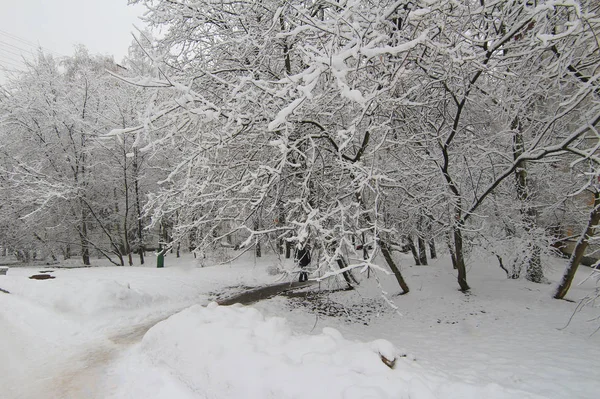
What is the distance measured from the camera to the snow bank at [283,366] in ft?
10.9

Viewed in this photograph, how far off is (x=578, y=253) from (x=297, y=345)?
25.3 feet

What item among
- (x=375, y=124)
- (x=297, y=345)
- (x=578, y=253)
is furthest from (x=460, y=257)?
(x=297, y=345)

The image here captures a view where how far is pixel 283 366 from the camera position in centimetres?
368

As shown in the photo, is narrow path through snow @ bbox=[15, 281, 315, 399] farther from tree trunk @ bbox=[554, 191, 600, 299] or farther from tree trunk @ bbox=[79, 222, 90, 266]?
tree trunk @ bbox=[79, 222, 90, 266]

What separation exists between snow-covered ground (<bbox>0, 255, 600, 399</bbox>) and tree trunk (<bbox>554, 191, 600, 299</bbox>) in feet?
1.41

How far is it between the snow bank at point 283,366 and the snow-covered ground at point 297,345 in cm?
2

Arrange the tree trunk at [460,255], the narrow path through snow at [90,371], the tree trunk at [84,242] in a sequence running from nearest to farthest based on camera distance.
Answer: the narrow path through snow at [90,371] → the tree trunk at [460,255] → the tree trunk at [84,242]

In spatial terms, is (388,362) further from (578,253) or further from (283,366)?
(578,253)

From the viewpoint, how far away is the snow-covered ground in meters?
3.63

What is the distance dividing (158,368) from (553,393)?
536cm

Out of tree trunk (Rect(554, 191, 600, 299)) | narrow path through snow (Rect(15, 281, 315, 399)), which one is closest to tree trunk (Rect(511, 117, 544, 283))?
tree trunk (Rect(554, 191, 600, 299))

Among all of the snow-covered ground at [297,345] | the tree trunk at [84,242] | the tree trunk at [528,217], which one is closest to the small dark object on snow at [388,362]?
the snow-covered ground at [297,345]

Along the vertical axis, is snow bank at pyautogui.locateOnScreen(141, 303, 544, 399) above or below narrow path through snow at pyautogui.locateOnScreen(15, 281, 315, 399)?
above

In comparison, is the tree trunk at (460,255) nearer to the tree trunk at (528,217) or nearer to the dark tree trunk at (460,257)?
the dark tree trunk at (460,257)
